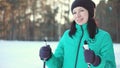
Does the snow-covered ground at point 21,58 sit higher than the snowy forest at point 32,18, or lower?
lower

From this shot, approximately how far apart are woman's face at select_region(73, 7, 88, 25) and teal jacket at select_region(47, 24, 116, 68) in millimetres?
27

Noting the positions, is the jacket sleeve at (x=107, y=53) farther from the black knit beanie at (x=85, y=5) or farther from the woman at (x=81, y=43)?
the black knit beanie at (x=85, y=5)

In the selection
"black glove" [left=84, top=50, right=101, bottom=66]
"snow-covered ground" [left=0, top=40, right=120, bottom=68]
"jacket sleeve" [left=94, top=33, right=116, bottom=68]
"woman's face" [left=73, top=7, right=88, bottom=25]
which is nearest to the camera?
"black glove" [left=84, top=50, right=101, bottom=66]

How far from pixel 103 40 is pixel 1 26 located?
1165cm

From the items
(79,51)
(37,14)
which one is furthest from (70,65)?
(37,14)

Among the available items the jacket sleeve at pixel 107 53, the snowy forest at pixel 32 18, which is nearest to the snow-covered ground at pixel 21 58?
the snowy forest at pixel 32 18

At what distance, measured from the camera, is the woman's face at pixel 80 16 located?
5.75 ft

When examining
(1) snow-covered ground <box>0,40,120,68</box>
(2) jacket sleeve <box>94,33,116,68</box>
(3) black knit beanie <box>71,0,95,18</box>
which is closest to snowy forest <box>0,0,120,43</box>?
(1) snow-covered ground <box>0,40,120,68</box>

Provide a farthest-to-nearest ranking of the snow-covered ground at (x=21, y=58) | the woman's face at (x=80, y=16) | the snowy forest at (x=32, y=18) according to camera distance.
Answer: the snowy forest at (x=32, y=18) → the snow-covered ground at (x=21, y=58) → the woman's face at (x=80, y=16)

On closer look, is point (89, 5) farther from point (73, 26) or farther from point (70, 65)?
point (70, 65)

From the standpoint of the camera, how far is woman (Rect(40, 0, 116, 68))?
66.1 inches

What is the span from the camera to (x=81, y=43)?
5.73ft

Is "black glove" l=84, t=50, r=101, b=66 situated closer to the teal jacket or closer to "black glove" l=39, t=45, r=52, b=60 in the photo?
the teal jacket

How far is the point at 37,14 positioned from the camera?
1292 cm
